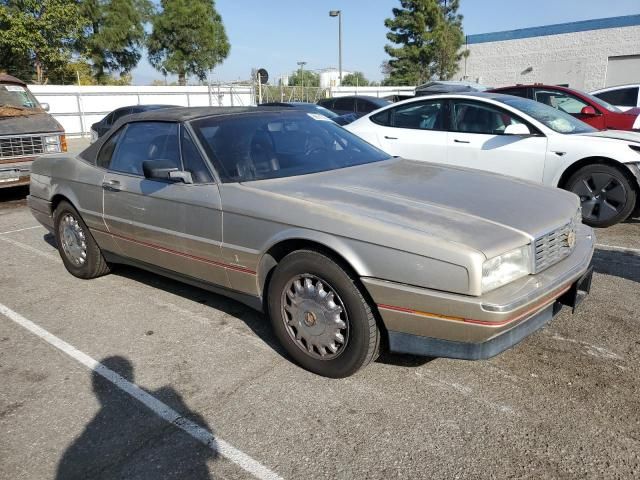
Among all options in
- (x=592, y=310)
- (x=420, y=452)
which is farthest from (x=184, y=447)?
(x=592, y=310)

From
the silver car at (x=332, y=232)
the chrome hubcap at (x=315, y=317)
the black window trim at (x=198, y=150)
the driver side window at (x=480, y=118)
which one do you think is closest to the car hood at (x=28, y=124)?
the silver car at (x=332, y=232)

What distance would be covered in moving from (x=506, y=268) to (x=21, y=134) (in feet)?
27.4

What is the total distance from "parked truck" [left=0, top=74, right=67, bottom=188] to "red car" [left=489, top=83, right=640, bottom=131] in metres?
8.24

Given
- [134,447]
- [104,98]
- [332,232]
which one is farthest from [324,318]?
[104,98]

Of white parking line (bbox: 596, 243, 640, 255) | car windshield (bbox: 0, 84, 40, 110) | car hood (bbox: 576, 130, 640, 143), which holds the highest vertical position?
car windshield (bbox: 0, 84, 40, 110)

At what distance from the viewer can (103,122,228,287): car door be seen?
11.3ft

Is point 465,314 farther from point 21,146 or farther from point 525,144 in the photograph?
point 21,146

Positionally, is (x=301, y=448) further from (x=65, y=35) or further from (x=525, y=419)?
(x=65, y=35)

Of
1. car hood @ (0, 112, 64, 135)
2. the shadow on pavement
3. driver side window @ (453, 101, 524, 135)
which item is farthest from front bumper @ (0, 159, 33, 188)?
driver side window @ (453, 101, 524, 135)

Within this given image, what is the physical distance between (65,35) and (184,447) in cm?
3313

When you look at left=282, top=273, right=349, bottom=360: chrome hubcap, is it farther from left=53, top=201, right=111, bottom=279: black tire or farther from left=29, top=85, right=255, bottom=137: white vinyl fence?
left=29, top=85, right=255, bottom=137: white vinyl fence

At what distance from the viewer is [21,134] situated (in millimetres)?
8469

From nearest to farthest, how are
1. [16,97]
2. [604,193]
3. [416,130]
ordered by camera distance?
[604,193], [416,130], [16,97]

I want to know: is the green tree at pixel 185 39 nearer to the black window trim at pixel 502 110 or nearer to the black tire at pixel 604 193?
the black window trim at pixel 502 110
